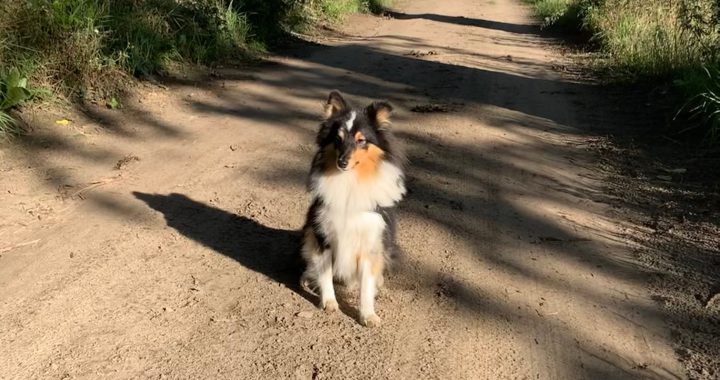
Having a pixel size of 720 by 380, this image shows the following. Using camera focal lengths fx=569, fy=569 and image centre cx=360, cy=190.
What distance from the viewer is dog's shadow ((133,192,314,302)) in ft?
14.6

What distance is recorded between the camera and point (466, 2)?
1014 inches

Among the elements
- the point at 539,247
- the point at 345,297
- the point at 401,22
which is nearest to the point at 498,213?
the point at 539,247

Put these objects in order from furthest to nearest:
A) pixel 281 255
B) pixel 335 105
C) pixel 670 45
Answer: pixel 670 45 < pixel 281 255 < pixel 335 105

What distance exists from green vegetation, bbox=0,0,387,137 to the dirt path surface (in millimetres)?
526

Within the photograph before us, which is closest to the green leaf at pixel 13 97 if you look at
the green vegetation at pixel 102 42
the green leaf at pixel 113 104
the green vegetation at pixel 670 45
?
the green vegetation at pixel 102 42

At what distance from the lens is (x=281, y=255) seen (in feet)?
15.4

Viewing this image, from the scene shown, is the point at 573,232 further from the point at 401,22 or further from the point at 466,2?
the point at 466,2

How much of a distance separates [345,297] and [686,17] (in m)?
7.94

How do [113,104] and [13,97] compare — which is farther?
→ [113,104]

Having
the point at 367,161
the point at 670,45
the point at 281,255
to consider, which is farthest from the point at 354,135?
the point at 670,45

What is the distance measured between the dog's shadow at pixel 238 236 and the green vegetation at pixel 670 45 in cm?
510

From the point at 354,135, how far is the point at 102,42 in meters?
6.30

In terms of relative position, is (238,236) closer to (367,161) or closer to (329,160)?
(329,160)

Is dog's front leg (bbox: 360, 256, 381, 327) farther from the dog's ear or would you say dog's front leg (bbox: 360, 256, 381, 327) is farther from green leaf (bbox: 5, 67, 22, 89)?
green leaf (bbox: 5, 67, 22, 89)
